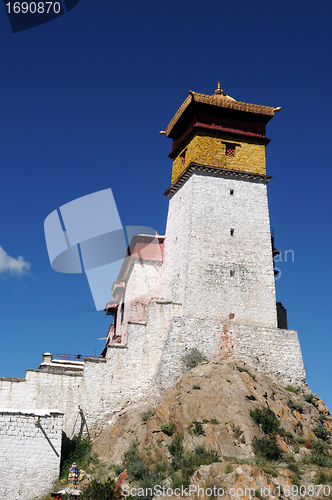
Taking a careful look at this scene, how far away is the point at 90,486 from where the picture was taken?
18.2 m

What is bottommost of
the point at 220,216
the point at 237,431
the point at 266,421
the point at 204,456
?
the point at 204,456

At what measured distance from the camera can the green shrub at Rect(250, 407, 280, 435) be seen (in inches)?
806

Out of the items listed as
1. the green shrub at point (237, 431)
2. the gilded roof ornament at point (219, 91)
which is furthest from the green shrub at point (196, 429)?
the gilded roof ornament at point (219, 91)

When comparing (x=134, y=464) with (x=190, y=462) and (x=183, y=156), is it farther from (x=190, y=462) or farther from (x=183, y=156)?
(x=183, y=156)

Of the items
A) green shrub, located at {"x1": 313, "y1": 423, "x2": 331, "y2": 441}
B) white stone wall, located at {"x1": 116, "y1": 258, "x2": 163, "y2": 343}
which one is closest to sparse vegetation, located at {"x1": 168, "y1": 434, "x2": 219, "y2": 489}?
green shrub, located at {"x1": 313, "y1": 423, "x2": 331, "y2": 441}

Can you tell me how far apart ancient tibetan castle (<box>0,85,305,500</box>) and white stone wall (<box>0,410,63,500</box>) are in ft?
0.17

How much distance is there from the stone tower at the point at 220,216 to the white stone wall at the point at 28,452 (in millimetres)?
8879

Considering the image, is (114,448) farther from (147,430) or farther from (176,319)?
(176,319)

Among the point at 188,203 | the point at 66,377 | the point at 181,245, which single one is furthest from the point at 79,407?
the point at 188,203

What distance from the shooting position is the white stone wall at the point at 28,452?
65.2ft

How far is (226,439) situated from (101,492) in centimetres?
523

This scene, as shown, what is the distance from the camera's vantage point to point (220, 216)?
28.2m

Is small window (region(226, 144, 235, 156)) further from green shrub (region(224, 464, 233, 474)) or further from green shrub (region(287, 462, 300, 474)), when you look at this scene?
green shrub (region(224, 464, 233, 474))

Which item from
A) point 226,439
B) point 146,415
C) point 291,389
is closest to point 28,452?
point 146,415
